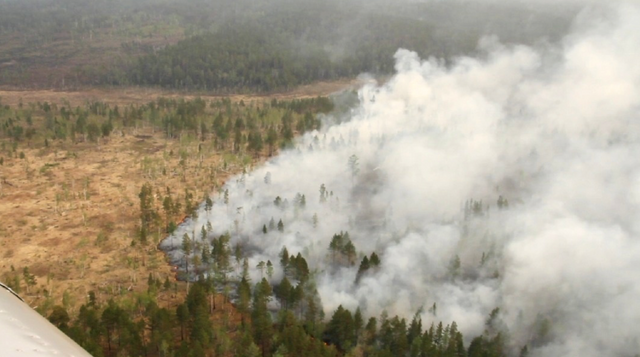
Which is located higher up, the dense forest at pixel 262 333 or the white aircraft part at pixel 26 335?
the white aircraft part at pixel 26 335

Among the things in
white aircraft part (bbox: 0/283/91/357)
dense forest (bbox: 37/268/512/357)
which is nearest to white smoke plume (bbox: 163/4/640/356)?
dense forest (bbox: 37/268/512/357)

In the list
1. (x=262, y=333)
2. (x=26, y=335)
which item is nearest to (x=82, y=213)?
(x=262, y=333)

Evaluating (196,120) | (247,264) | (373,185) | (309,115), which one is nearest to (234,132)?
(196,120)

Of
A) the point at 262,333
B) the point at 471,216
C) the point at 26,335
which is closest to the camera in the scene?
the point at 26,335

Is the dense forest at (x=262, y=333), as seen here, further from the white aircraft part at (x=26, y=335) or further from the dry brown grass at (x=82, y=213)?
the white aircraft part at (x=26, y=335)

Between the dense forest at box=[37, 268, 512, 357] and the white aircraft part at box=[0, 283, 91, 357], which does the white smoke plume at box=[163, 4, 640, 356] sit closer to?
the dense forest at box=[37, 268, 512, 357]

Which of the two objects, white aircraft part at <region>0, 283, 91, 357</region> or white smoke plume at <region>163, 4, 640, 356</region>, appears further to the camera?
white smoke plume at <region>163, 4, 640, 356</region>

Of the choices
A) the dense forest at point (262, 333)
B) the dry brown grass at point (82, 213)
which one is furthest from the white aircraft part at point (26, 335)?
the dry brown grass at point (82, 213)

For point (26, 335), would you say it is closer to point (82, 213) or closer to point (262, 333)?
point (262, 333)
